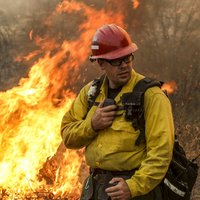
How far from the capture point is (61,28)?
11094 millimetres

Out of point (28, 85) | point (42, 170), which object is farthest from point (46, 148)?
point (28, 85)

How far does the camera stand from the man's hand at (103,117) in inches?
132

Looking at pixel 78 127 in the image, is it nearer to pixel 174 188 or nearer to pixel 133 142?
pixel 133 142

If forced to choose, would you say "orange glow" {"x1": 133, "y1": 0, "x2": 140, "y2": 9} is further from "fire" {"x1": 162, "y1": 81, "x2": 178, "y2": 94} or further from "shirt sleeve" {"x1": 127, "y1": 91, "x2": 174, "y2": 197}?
"shirt sleeve" {"x1": 127, "y1": 91, "x2": 174, "y2": 197}

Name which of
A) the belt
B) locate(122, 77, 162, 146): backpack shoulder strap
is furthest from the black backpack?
the belt

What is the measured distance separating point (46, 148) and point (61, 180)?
0.60 meters

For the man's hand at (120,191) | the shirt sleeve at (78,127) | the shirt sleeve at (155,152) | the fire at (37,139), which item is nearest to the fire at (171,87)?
the fire at (37,139)

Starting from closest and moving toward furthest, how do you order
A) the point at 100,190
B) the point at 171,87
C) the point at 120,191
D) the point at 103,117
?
the point at 120,191, the point at 103,117, the point at 100,190, the point at 171,87

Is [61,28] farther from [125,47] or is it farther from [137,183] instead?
[137,183]

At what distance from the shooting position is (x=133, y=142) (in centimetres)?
326

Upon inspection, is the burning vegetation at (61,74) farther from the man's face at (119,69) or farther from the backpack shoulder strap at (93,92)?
the man's face at (119,69)

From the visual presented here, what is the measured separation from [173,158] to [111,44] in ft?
3.45

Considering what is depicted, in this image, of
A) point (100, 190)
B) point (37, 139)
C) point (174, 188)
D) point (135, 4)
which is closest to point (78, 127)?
point (100, 190)

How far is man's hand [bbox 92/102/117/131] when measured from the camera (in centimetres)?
336
